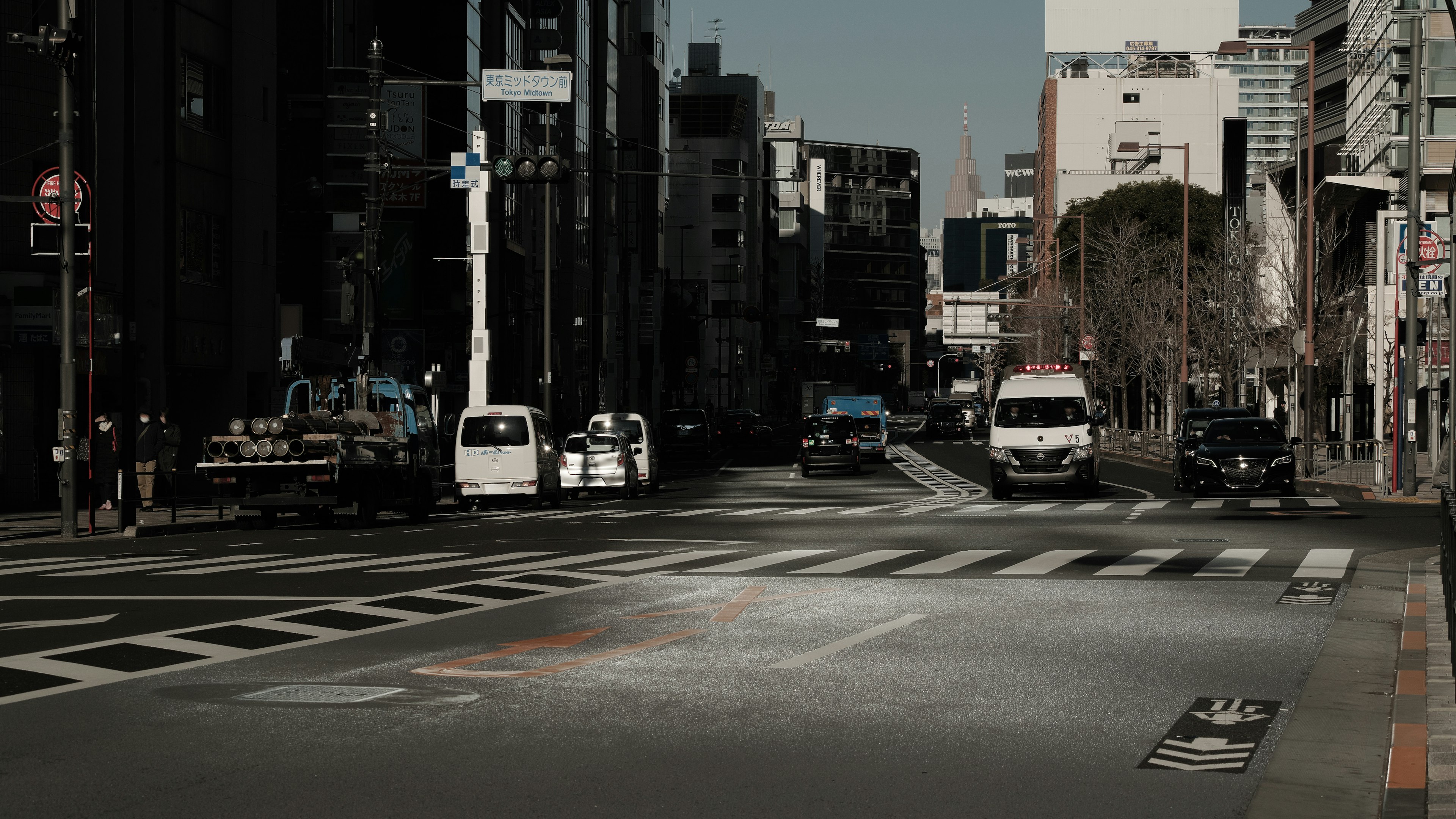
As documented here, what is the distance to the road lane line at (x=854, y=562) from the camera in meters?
17.3

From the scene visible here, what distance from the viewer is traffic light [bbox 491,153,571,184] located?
103ft

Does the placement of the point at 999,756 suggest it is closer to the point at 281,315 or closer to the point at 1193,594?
the point at 1193,594

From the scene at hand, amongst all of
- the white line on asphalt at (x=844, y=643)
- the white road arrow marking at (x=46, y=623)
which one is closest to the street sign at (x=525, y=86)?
the white road arrow marking at (x=46, y=623)

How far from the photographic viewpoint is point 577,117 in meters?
80.8

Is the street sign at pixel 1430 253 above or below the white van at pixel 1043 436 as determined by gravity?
above

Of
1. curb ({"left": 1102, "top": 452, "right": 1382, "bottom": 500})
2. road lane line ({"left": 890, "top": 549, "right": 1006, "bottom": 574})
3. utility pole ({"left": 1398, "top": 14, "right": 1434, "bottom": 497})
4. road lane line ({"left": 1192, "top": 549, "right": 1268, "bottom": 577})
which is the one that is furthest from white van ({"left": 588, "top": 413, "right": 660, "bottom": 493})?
road lane line ({"left": 1192, "top": 549, "right": 1268, "bottom": 577})

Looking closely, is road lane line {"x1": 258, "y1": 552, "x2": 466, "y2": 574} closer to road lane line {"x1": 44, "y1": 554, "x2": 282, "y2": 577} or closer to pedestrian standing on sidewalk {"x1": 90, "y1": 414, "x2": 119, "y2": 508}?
road lane line {"x1": 44, "y1": 554, "x2": 282, "y2": 577}

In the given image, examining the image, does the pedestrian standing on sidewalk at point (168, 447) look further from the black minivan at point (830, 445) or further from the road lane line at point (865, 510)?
the black minivan at point (830, 445)

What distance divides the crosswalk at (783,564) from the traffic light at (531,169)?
1287 centimetres

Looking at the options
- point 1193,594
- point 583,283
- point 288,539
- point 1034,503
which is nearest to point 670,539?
point 288,539

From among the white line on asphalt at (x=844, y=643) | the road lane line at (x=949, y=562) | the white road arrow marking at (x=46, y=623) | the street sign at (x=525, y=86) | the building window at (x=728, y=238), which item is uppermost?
the building window at (x=728, y=238)

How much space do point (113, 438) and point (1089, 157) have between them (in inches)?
4873

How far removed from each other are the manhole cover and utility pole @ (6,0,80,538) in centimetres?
1510

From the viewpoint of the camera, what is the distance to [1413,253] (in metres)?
30.7
